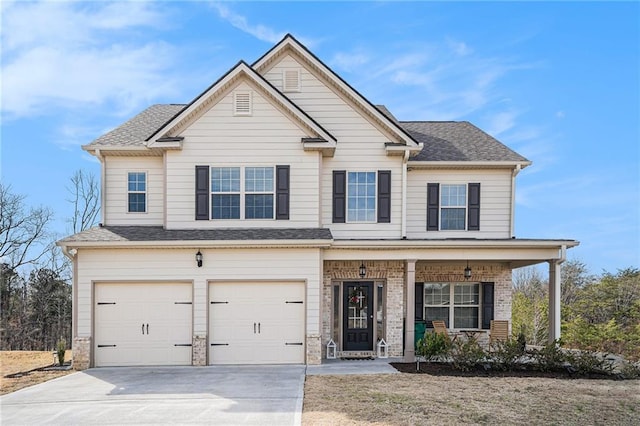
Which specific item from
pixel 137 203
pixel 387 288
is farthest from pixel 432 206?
pixel 137 203

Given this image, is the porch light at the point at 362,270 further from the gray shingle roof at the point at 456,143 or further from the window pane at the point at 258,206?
the gray shingle roof at the point at 456,143

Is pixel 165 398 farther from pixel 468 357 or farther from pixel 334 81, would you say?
pixel 334 81

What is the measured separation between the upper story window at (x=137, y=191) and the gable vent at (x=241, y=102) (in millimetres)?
3648

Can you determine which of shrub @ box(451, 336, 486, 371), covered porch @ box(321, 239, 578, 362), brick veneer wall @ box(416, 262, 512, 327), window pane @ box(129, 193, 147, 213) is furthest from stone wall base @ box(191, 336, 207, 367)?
brick veneer wall @ box(416, 262, 512, 327)

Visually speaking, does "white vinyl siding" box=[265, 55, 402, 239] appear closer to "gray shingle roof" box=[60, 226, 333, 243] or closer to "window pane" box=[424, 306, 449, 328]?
"gray shingle roof" box=[60, 226, 333, 243]

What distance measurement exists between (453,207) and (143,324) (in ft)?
33.2

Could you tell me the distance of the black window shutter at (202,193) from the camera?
566 inches

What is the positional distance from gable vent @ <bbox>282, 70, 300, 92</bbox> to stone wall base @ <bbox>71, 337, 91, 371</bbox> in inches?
365

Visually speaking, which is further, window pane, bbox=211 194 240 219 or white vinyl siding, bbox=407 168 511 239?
white vinyl siding, bbox=407 168 511 239

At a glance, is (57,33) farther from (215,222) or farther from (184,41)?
(215,222)

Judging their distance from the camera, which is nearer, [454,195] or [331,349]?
[331,349]

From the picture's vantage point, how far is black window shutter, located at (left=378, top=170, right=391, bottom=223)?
49.6 ft

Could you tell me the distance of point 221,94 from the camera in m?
14.4

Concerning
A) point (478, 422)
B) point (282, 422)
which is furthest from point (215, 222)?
point (478, 422)
